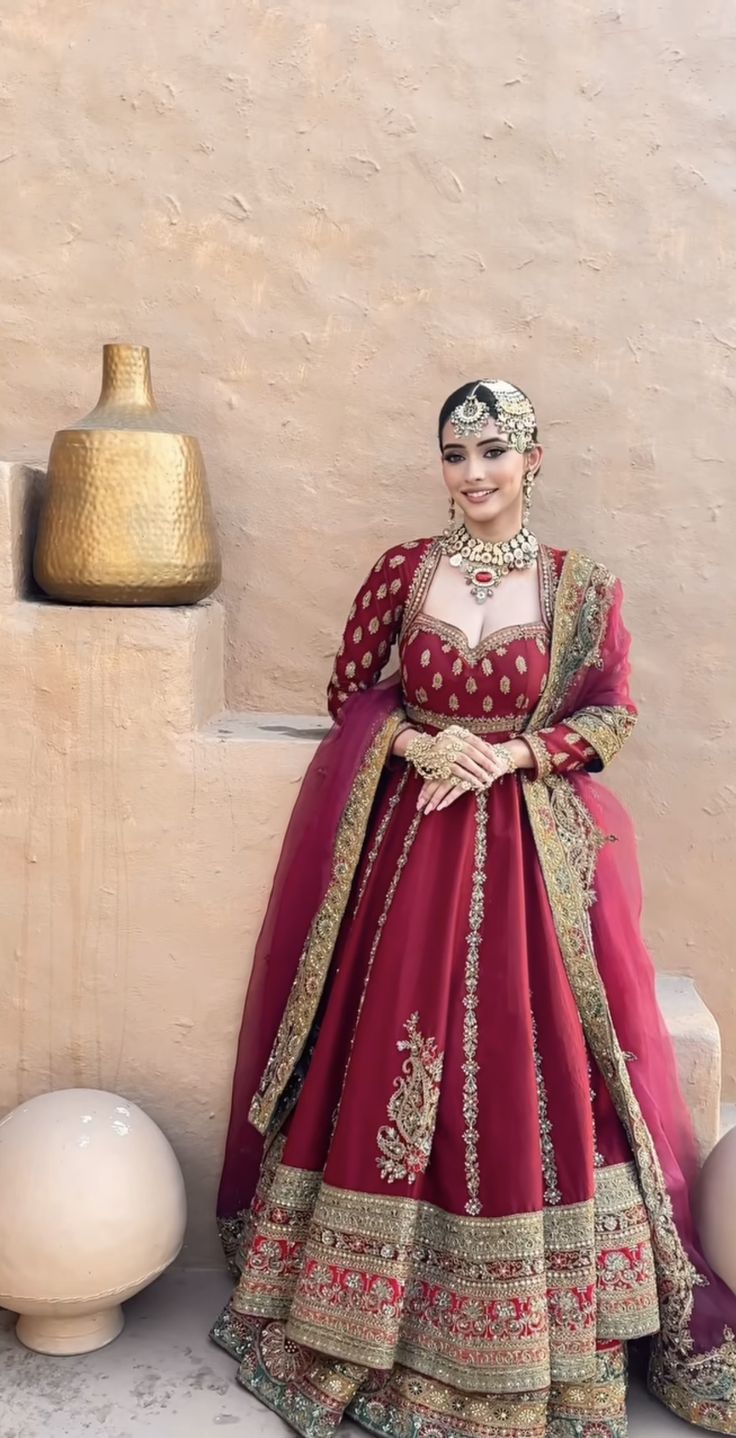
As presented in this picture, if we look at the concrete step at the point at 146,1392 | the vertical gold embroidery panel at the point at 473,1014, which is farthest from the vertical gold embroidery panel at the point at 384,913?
the concrete step at the point at 146,1392

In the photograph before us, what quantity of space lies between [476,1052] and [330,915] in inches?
12.7

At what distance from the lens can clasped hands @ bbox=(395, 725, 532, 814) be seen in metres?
1.93

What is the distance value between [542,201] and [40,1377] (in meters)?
2.20

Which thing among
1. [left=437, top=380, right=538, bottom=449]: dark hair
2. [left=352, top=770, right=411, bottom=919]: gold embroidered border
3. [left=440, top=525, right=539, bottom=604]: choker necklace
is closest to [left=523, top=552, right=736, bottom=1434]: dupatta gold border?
[left=440, top=525, right=539, bottom=604]: choker necklace

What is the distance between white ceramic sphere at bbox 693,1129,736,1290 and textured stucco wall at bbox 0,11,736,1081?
18.7 inches

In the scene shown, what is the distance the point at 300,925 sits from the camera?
6.98 ft

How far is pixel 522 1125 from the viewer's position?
1.86 meters

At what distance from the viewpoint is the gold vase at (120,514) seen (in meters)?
2.15

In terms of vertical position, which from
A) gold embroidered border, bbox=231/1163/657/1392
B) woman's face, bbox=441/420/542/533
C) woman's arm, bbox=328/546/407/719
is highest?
woman's face, bbox=441/420/542/533

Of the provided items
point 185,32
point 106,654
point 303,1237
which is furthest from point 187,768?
point 185,32

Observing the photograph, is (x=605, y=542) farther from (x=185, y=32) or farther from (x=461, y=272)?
(x=185, y=32)

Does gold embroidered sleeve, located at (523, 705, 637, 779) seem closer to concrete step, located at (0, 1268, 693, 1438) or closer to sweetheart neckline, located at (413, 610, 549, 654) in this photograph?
sweetheart neckline, located at (413, 610, 549, 654)

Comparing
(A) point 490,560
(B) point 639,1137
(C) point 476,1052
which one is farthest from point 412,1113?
(A) point 490,560

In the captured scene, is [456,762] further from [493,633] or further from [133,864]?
[133,864]
